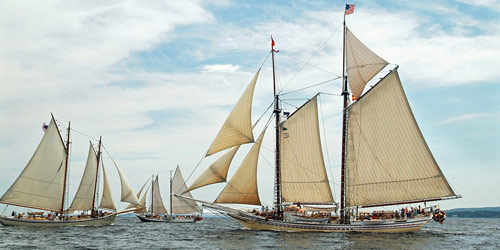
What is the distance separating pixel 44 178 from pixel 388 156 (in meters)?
46.5

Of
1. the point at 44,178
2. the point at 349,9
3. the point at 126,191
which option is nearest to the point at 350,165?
the point at 349,9

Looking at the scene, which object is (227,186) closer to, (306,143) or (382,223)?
(306,143)

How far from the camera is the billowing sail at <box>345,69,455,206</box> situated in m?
46.0

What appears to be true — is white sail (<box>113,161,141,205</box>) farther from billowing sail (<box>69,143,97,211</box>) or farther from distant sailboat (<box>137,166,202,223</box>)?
distant sailboat (<box>137,166,202,223</box>)

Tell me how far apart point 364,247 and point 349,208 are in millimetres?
13496

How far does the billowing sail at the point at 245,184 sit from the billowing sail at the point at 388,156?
33.4 ft

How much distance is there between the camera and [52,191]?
66938mm

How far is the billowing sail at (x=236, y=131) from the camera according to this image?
46.6 meters

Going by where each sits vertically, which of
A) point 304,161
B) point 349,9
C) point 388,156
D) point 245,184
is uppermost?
point 349,9

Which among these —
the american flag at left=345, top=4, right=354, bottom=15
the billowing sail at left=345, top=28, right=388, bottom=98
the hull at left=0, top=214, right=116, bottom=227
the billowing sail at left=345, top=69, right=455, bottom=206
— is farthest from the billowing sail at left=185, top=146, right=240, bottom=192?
the hull at left=0, top=214, right=116, bottom=227

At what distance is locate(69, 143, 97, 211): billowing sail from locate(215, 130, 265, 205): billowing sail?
34340 millimetres

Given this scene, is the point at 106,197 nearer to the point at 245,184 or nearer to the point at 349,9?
the point at 245,184

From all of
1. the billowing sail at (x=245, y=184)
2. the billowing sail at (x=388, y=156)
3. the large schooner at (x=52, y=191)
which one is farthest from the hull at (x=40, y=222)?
the billowing sail at (x=388, y=156)

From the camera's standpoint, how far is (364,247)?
36406 mm
